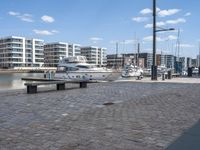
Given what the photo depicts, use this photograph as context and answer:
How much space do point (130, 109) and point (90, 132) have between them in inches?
129

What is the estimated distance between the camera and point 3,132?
615 centimetres

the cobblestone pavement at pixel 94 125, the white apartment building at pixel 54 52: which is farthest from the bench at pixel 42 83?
the white apartment building at pixel 54 52

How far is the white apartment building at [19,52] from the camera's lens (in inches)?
5281

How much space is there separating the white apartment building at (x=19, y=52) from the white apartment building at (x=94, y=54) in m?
35.1

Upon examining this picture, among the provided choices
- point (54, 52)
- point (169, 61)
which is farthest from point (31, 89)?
point (54, 52)

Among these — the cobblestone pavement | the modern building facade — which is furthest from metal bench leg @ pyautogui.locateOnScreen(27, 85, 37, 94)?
the modern building facade

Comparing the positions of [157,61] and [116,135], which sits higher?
[157,61]

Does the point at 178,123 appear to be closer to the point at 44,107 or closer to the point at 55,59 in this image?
the point at 44,107

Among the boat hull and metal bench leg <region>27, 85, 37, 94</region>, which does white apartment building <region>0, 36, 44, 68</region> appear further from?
metal bench leg <region>27, 85, 37, 94</region>

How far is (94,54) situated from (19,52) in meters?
51.6

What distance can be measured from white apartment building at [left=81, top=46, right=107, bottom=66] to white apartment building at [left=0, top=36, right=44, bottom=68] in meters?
35.1

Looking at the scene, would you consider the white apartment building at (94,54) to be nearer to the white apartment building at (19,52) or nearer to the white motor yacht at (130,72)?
the white apartment building at (19,52)

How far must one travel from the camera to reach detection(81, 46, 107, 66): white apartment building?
174 metres

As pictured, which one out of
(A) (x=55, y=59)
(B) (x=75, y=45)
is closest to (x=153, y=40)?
(A) (x=55, y=59)
